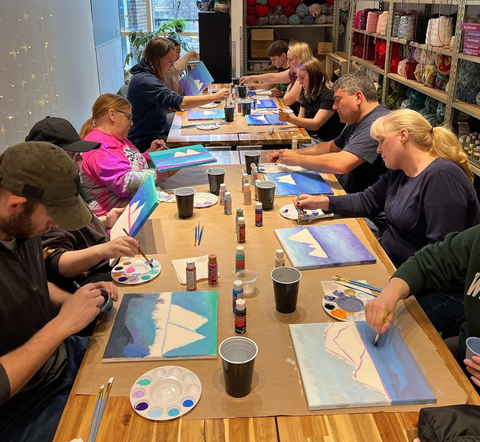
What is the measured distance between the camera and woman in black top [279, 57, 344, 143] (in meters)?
3.78

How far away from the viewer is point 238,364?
1123 mm

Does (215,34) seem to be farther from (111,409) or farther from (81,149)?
(111,409)

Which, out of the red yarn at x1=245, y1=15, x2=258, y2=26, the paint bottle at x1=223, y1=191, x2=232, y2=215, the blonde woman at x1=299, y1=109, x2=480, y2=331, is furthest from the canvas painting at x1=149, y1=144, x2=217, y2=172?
the red yarn at x1=245, y1=15, x2=258, y2=26

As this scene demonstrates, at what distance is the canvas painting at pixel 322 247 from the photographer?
1.78 m

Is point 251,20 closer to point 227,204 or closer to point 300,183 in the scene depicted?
point 300,183

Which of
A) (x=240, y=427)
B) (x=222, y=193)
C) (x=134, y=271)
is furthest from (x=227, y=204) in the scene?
(x=240, y=427)

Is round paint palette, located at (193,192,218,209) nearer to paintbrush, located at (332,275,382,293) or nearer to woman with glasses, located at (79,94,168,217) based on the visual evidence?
woman with glasses, located at (79,94,168,217)

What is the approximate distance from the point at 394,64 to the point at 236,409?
4.53 meters

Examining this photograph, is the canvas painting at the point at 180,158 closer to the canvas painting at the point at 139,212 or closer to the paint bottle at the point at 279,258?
the canvas painting at the point at 139,212

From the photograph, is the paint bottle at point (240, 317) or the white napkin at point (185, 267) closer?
the paint bottle at point (240, 317)

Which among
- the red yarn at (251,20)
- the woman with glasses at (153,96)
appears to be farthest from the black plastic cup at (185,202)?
the red yarn at (251,20)

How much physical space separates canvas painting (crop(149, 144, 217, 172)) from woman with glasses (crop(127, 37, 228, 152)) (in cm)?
116

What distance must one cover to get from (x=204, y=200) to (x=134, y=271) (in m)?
0.76

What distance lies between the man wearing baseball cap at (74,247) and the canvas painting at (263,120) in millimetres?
1961
